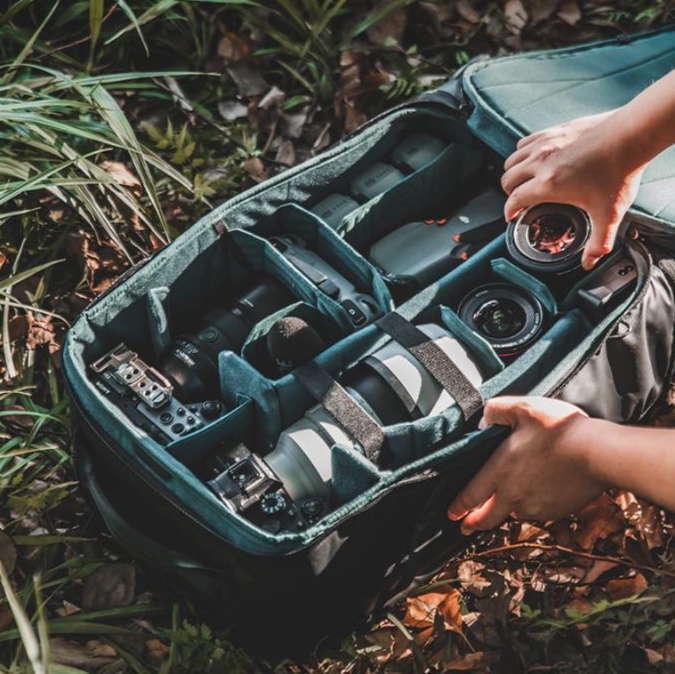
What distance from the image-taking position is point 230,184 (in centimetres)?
356

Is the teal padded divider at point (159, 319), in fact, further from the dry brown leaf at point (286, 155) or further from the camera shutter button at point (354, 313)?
the dry brown leaf at point (286, 155)

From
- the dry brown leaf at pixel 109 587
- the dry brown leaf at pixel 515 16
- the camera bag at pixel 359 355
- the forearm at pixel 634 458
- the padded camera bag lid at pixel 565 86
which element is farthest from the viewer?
the dry brown leaf at pixel 515 16

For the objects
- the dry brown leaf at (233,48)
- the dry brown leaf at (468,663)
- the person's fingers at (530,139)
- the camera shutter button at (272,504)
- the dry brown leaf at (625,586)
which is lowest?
the dry brown leaf at (625,586)

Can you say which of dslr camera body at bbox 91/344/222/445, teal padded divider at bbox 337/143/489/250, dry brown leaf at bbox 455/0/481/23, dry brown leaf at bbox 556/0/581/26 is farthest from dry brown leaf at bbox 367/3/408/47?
dslr camera body at bbox 91/344/222/445

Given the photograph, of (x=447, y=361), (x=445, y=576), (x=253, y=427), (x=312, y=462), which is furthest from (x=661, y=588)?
(x=253, y=427)

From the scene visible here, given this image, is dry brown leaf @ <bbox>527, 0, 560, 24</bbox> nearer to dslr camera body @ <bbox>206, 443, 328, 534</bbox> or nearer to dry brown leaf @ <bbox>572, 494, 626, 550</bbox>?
dry brown leaf @ <bbox>572, 494, 626, 550</bbox>

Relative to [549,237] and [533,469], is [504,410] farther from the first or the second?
[549,237]

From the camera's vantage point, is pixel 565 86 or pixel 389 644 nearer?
pixel 389 644

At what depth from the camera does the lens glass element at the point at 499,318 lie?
9.05 feet

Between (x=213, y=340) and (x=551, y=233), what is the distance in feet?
3.74

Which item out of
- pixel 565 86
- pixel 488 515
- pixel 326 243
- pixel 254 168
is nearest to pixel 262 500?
pixel 488 515

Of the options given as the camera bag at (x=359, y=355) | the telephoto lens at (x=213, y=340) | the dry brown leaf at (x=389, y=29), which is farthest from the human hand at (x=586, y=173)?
the dry brown leaf at (x=389, y=29)

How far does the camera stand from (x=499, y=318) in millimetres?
2783

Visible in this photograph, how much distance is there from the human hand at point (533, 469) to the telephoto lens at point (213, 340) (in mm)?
821
